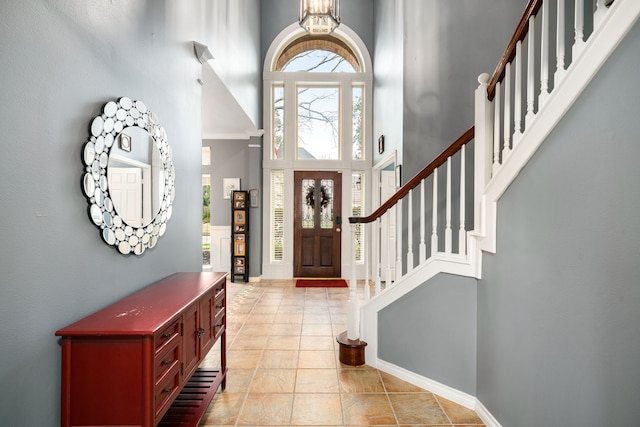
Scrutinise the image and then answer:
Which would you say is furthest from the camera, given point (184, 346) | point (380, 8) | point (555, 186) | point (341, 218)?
point (341, 218)

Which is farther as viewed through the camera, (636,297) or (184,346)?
(184,346)

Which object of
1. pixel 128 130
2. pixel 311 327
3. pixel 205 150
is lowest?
pixel 311 327

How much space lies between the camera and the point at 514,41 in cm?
192

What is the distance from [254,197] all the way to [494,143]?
464 cm

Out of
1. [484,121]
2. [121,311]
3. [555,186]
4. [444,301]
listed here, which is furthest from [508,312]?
[121,311]

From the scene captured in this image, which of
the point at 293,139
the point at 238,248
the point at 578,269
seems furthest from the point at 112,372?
the point at 293,139

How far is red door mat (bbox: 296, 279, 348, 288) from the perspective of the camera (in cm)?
587

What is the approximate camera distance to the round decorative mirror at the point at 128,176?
159 cm

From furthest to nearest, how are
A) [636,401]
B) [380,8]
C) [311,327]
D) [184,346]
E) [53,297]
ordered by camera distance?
[380,8]
[311,327]
[184,346]
[53,297]
[636,401]

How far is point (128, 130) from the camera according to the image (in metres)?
1.84

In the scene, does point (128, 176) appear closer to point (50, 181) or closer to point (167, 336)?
point (50, 181)

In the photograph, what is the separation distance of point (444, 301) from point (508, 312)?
0.52 m

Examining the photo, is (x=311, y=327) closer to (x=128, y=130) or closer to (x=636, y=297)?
(x=128, y=130)

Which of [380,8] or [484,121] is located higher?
[380,8]
